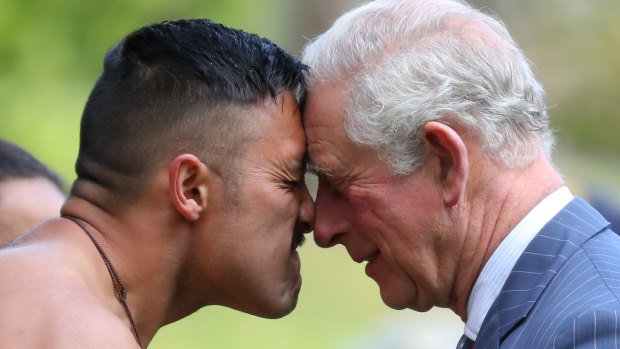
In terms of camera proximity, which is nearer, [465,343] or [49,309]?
[49,309]

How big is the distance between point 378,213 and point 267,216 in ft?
1.34

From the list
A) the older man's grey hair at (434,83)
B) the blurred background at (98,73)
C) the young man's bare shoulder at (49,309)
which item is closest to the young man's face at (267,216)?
the older man's grey hair at (434,83)

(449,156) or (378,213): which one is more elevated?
(449,156)

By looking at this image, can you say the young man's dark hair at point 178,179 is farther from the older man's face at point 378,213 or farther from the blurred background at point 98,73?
the blurred background at point 98,73

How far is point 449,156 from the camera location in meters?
Result: 2.97

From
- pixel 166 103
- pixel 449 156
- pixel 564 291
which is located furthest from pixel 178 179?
pixel 564 291

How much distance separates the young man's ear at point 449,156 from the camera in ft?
9.56

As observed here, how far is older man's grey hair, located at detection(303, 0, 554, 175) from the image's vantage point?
2.96 m

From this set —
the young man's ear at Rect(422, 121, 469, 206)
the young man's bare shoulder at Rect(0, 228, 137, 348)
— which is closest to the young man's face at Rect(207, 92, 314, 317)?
the young man's ear at Rect(422, 121, 469, 206)

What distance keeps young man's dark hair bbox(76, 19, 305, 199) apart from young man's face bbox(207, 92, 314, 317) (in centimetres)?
8

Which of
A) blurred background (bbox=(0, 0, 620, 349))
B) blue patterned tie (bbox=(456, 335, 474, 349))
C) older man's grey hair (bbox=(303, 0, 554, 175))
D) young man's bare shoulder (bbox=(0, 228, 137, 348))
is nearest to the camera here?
young man's bare shoulder (bbox=(0, 228, 137, 348))

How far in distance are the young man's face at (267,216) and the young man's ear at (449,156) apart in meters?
0.53

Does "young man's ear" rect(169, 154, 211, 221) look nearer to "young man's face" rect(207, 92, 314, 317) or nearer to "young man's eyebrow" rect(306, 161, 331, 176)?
"young man's face" rect(207, 92, 314, 317)

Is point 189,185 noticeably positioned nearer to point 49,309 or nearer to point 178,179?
point 178,179
